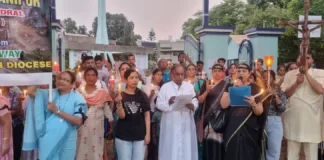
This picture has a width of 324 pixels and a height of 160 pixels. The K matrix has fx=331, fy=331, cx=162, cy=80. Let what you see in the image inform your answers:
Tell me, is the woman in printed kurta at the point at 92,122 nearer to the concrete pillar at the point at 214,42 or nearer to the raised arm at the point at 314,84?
the raised arm at the point at 314,84

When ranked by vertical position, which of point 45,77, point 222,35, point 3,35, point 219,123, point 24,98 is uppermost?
point 222,35

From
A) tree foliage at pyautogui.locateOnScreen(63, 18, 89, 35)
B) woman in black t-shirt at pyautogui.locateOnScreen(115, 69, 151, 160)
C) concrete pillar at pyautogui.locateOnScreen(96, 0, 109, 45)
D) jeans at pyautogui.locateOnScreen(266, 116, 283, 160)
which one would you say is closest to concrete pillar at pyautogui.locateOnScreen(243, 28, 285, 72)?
jeans at pyautogui.locateOnScreen(266, 116, 283, 160)

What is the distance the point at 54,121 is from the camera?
3.53 metres

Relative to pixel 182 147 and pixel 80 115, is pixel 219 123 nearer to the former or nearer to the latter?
pixel 182 147

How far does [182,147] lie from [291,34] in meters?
12.1

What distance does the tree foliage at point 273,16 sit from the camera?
1504 centimetres

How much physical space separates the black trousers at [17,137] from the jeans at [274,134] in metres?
3.54

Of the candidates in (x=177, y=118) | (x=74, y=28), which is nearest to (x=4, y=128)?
Result: (x=177, y=118)

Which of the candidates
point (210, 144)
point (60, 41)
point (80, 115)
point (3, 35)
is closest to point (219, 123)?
point (210, 144)

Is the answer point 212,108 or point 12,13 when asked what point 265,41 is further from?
point 12,13

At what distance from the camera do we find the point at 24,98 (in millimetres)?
4180

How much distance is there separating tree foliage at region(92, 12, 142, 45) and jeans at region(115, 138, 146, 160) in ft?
140

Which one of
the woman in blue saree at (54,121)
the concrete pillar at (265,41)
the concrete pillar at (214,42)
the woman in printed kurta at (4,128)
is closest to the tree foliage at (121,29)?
the concrete pillar at (214,42)

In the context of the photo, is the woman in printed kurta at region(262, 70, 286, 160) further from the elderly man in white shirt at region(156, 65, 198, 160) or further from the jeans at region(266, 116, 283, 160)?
the elderly man in white shirt at region(156, 65, 198, 160)
